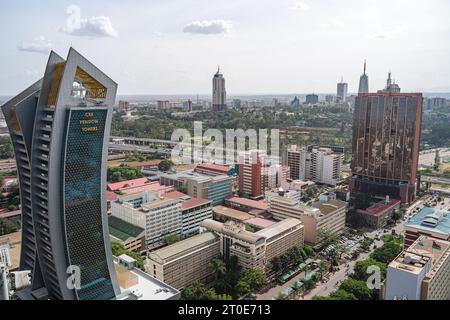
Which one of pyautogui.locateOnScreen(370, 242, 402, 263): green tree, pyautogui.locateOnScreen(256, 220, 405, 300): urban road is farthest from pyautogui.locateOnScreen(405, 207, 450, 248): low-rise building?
pyautogui.locateOnScreen(256, 220, 405, 300): urban road

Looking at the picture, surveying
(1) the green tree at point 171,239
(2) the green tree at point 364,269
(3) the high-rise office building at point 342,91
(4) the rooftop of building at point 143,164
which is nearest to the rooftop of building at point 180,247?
(1) the green tree at point 171,239

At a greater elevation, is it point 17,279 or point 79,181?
point 79,181

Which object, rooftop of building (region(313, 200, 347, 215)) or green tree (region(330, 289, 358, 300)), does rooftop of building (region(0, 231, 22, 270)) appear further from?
rooftop of building (region(313, 200, 347, 215))

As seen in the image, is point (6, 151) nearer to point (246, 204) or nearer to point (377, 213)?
point (246, 204)

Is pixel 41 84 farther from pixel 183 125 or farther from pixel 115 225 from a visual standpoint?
pixel 183 125

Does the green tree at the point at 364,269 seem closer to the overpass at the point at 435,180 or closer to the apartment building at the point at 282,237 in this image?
the apartment building at the point at 282,237
